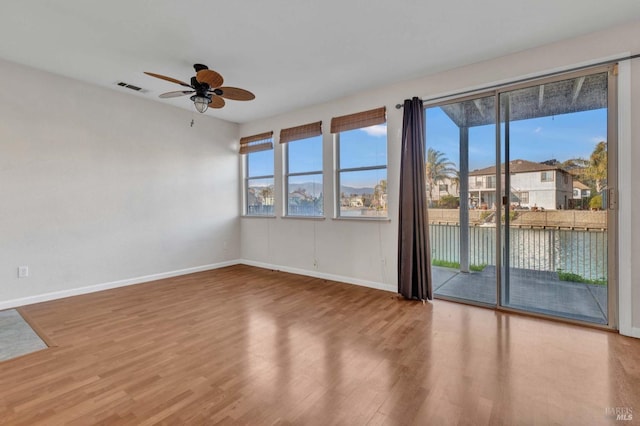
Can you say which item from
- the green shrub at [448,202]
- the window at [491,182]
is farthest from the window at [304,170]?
the window at [491,182]

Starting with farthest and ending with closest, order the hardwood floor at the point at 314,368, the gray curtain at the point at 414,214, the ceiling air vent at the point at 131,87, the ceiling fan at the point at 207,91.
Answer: the ceiling air vent at the point at 131,87 < the gray curtain at the point at 414,214 < the ceiling fan at the point at 207,91 < the hardwood floor at the point at 314,368

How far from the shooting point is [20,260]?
3.61 metres

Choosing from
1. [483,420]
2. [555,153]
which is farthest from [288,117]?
[483,420]

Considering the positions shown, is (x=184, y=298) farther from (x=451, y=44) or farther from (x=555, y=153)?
(x=555, y=153)

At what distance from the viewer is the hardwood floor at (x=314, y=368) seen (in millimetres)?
1732

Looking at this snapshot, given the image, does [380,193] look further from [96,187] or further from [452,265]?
[96,187]

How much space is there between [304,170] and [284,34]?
8.29ft

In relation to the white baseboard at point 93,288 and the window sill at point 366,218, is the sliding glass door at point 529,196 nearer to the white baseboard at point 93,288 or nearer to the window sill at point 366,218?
the window sill at point 366,218

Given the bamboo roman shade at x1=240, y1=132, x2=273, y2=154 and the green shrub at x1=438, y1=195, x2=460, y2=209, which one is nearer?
the green shrub at x1=438, y1=195, x2=460, y2=209

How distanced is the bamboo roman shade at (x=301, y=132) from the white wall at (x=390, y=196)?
114mm

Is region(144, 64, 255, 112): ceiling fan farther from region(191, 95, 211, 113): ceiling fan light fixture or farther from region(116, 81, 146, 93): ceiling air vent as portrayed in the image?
region(116, 81, 146, 93): ceiling air vent

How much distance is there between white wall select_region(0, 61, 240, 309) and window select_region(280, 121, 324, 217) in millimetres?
1453

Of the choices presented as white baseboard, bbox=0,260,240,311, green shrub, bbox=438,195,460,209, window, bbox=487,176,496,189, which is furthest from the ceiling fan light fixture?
window, bbox=487,176,496,189

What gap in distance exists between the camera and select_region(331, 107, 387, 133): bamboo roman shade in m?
4.14
